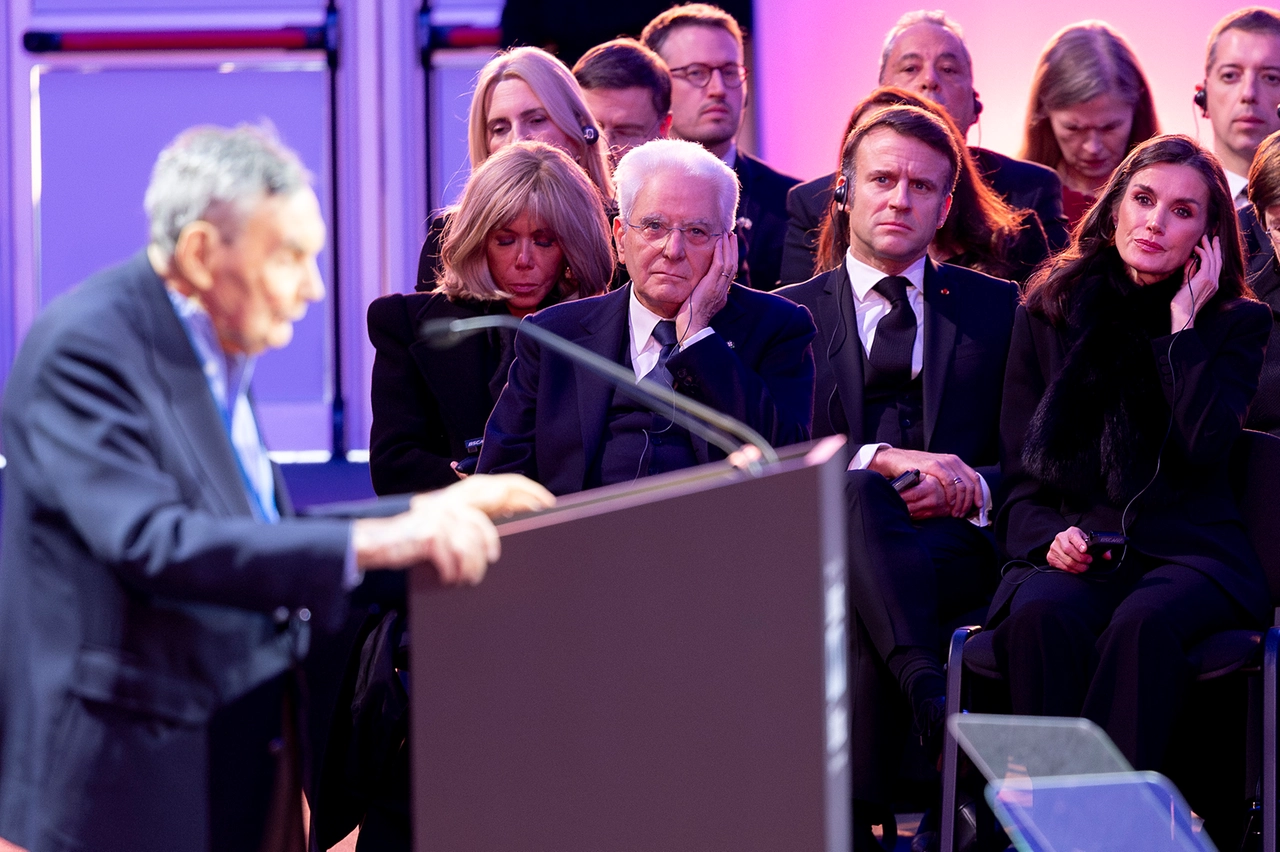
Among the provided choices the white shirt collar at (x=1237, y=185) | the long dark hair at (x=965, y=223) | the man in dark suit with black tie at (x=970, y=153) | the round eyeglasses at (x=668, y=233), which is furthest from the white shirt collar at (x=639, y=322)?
the white shirt collar at (x=1237, y=185)

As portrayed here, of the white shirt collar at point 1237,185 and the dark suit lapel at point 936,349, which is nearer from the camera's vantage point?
the dark suit lapel at point 936,349

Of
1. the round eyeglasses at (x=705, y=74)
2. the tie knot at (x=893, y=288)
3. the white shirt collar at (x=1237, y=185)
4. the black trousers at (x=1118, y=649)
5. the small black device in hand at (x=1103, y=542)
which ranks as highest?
the round eyeglasses at (x=705, y=74)

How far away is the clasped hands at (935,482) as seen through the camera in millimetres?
3057

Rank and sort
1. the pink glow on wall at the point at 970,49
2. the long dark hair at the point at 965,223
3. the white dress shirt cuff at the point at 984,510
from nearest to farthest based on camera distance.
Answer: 1. the white dress shirt cuff at the point at 984,510
2. the long dark hair at the point at 965,223
3. the pink glow on wall at the point at 970,49

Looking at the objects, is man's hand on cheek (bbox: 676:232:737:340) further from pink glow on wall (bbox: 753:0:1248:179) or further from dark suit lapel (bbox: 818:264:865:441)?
pink glow on wall (bbox: 753:0:1248:179)

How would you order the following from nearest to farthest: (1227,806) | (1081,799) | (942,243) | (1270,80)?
(1081,799)
(1227,806)
(942,243)
(1270,80)

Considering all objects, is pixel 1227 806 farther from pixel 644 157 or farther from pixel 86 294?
pixel 86 294

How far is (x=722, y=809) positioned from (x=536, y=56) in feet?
8.22

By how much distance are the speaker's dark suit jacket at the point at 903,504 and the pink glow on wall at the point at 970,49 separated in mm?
1655

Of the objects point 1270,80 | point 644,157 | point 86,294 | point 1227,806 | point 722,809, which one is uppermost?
point 1270,80

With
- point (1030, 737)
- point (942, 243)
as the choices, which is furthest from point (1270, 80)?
point (1030, 737)

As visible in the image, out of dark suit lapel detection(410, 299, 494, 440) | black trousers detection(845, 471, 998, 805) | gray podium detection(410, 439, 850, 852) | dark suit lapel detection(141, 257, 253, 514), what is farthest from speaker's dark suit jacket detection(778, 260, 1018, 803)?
dark suit lapel detection(141, 257, 253, 514)

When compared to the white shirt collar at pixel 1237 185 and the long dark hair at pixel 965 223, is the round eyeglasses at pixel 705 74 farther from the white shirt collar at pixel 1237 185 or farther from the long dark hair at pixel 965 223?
the white shirt collar at pixel 1237 185

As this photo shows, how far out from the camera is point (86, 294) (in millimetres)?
1458
